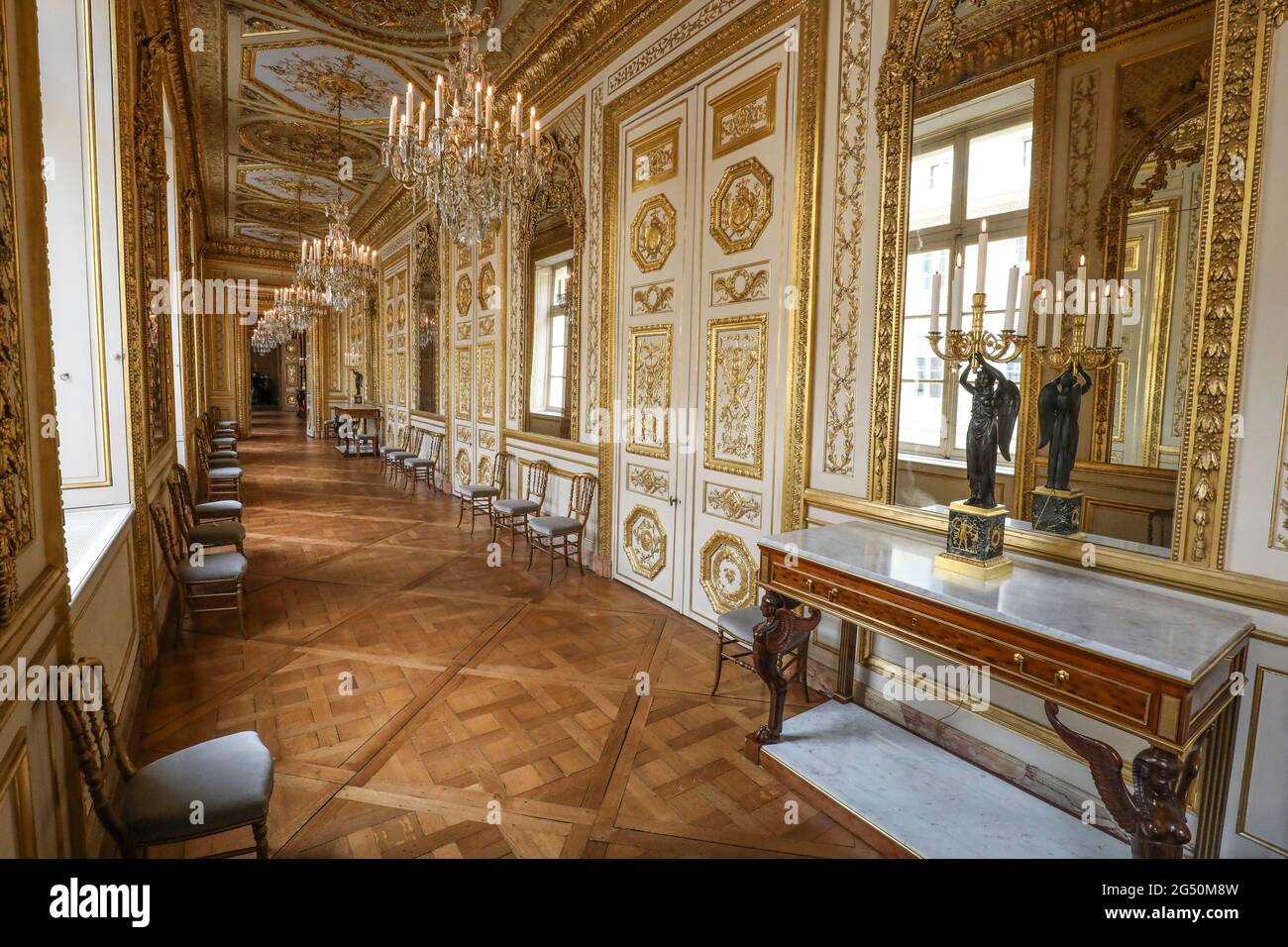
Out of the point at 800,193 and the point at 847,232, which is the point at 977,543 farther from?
the point at 800,193

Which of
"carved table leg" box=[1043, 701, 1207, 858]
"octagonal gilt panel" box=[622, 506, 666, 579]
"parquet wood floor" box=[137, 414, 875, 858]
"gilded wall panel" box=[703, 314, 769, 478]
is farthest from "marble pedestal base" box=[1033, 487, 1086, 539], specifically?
"octagonal gilt panel" box=[622, 506, 666, 579]

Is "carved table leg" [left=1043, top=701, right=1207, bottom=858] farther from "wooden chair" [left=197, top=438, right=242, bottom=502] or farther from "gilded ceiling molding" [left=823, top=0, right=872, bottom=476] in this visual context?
"wooden chair" [left=197, top=438, right=242, bottom=502]

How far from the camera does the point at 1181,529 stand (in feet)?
6.67

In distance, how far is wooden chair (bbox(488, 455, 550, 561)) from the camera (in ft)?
18.2

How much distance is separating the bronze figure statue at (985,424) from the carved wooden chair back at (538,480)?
3935 mm

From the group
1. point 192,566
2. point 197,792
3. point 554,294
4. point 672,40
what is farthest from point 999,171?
point 192,566

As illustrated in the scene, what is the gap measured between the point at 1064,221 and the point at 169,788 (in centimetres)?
325

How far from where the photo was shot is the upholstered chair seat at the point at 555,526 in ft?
16.0

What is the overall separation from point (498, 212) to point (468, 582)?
2684mm

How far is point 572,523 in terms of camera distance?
196 inches

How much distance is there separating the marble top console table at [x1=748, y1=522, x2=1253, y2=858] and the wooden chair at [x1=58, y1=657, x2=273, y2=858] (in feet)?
5.67
